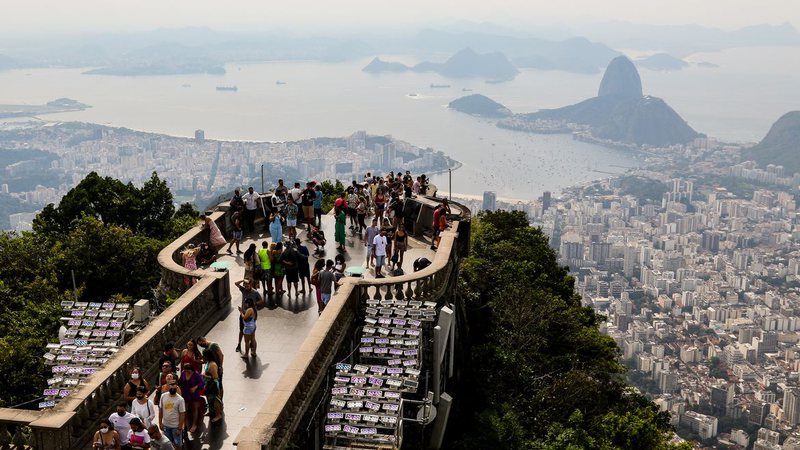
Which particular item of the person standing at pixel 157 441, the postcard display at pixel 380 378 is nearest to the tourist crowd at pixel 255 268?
the person standing at pixel 157 441

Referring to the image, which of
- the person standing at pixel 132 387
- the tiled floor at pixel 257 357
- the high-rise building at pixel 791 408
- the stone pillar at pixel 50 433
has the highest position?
the person standing at pixel 132 387

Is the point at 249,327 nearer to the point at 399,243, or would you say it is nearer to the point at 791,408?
the point at 399,243

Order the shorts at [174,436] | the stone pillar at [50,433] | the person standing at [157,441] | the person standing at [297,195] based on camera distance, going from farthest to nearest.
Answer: the person standing at [297,195]
the shorts at [174,436]
the stone pillar at [50,433]
the person standing at [157,441]

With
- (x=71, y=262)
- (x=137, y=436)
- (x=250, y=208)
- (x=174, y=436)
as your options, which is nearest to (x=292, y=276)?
(x=250, y=208)

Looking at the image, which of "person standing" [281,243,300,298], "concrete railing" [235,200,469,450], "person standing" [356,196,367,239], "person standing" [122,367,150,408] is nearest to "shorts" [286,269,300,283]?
"person standing" [281,243,300,298]

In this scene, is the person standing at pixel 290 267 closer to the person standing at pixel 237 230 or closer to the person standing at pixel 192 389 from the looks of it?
the person standing at pixel 237 230

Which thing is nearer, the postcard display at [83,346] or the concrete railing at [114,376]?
the concrete railing at [114,376]

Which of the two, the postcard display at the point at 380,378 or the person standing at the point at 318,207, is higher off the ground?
the person standing at the point at 318,207

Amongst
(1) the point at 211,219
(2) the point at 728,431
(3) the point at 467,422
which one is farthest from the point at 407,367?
(2) the point at 728,431

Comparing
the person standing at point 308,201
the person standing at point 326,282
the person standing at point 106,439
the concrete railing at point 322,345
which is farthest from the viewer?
the person standing at point 308,201
